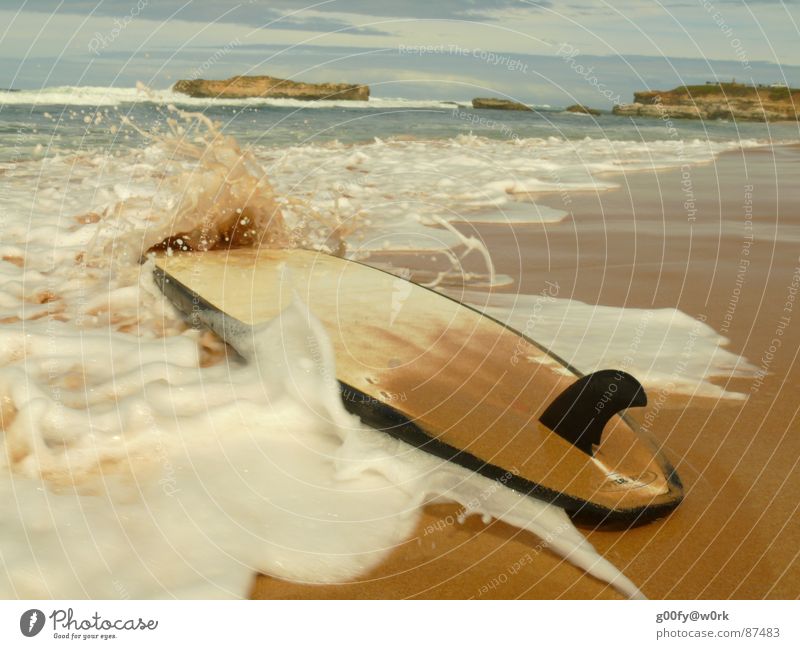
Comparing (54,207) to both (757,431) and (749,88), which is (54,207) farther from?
(749,88)

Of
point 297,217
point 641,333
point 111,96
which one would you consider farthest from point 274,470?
point 111,96

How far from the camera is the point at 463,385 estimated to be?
2.55 m

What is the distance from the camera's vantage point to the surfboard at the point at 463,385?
6.96 feet

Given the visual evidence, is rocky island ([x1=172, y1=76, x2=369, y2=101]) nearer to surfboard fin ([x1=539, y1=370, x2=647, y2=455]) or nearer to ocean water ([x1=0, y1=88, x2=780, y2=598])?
ocean water ([x1=0, y1=88, x2=780, y2=598])

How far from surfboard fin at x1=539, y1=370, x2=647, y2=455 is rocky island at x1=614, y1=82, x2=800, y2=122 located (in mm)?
17695

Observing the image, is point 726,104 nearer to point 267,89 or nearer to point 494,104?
point 494,104

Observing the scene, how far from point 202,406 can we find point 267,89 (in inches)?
597

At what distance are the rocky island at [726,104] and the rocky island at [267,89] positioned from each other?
6544mm

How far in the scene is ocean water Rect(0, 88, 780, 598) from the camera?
197 centimetres

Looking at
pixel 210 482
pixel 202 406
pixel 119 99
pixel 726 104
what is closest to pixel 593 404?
pixel 210 482

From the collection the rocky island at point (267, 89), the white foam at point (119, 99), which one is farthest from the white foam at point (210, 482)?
the rocky island at point (267, 89)

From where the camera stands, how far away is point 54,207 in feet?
19.4

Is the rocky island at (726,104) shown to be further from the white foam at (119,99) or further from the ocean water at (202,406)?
the ocean water at (202,406)
